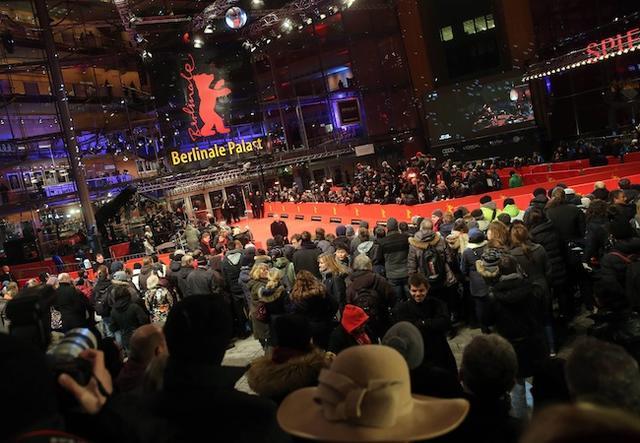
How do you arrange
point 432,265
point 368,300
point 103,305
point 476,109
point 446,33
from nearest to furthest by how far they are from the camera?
point 368,300 → point 432,265 → point 103,305 → point 476,109 → point 446,33

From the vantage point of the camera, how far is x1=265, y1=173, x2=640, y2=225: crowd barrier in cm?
1284

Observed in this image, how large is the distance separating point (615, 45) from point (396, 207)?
9295mm

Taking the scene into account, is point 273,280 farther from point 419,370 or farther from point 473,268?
point 419,370

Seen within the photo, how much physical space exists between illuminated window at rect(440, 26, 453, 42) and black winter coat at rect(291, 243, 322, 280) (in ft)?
83.8

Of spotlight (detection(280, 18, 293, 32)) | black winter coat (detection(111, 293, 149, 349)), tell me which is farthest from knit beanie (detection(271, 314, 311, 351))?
spotlight (detection(280, 18, 293, 32))

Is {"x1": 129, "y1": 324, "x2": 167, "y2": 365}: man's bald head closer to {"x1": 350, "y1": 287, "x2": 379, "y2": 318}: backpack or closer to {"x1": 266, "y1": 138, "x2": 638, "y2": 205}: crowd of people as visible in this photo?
{"x1": 350, "y1": 287, "x2": 379, "y2": 318}: backpack

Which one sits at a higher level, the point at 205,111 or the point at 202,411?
the point at 205,111

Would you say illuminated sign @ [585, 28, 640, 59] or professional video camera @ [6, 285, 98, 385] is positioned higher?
illuminated sign @ [585, 28, 640, 59]

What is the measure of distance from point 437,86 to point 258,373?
3025cm

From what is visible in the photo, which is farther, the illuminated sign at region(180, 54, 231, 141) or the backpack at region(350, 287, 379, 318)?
the illuminated sign at region(180, 54, 231, 141)

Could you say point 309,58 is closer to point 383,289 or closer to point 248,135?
point 248,135

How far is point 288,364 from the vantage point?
317 cm

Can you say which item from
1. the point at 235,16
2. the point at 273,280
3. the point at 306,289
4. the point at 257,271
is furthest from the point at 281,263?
the point at 235,16

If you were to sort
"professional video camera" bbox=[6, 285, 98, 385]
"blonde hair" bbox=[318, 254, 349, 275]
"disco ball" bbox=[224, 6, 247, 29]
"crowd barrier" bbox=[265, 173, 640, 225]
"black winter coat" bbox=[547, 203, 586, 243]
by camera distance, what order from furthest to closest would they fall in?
1. "disco ball" bbox=[224, 6, 247, 29]
2. "crowd barrier" bbox=[265, 173, 640, 225]
3. "black winter coat" bbox=[547, 203, 586, 243]
4. "blonde hair" bbox=[318, 254, 349, 275]
5. "professional video camera" bbox=[6, 285, 98, 385]
